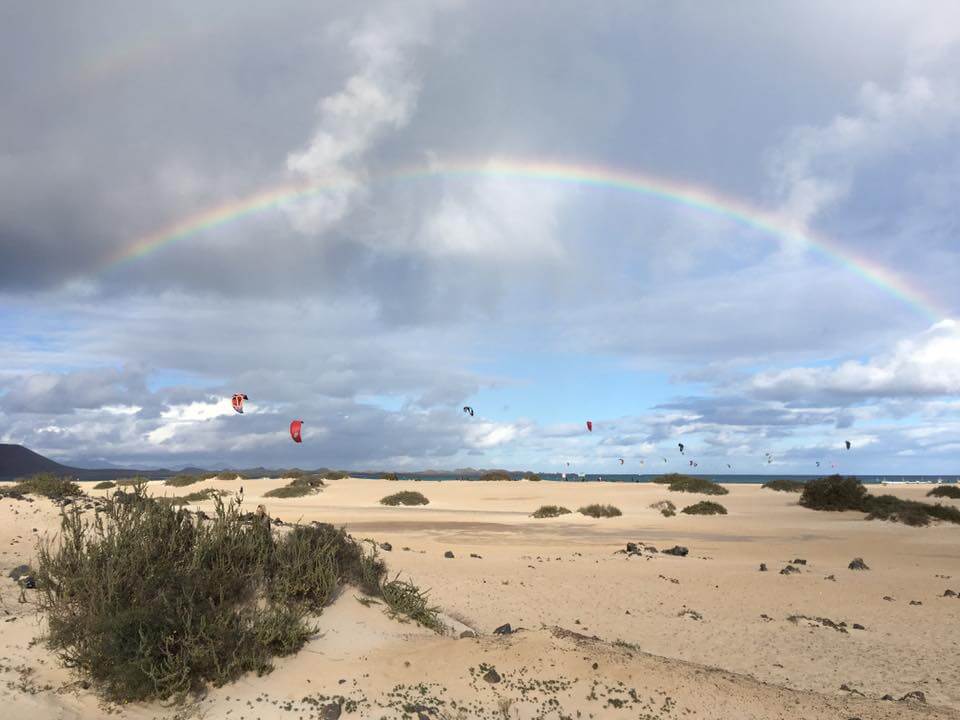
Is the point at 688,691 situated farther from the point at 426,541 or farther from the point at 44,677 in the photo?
Answer: the point at 426,541

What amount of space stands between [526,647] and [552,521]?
2910 centimetres

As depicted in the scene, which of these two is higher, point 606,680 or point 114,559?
point 114,559

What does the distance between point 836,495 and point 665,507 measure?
10.2 meters

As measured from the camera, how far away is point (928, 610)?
47.1 feet

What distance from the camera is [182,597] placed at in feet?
24.0

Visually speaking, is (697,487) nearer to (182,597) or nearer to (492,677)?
(492,677)

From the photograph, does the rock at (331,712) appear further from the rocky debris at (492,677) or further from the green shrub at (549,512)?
the green shrub at (549,512)

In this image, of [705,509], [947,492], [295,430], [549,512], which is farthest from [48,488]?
[947,492]

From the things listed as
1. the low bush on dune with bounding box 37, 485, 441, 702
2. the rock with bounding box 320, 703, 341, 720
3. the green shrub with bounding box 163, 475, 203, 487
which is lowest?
the green shrub with bounding box 163, 475, 203, 487

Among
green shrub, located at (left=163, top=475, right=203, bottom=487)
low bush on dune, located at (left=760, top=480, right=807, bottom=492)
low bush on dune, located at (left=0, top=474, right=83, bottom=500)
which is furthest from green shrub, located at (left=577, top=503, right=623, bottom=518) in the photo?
green shrub, located at (left=163, top=475, right=203, bottom=487)

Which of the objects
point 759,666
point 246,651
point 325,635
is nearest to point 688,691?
point 759,666

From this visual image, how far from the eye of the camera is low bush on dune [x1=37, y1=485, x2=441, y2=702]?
6.68m

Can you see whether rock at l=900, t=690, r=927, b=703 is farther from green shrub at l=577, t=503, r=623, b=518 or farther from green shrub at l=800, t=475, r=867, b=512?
green shrub at l=800, t=475, r=867, b=512

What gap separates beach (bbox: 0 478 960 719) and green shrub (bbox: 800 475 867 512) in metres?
9.92
